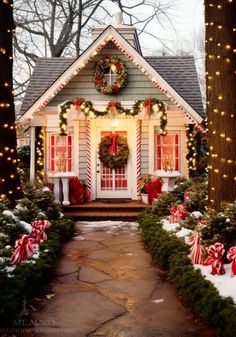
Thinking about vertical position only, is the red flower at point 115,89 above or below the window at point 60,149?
above

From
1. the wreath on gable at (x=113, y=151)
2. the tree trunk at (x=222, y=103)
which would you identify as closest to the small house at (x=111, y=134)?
the wreath on gable at (x=113, y=151)

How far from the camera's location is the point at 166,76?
14398 mm

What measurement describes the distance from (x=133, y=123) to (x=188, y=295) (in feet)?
28.9

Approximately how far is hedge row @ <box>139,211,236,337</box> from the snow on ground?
84 mm

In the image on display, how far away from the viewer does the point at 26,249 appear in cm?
565

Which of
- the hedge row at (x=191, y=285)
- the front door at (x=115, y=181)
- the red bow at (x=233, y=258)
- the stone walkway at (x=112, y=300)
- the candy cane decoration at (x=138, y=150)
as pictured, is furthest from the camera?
the front door at (x=115, y=181)

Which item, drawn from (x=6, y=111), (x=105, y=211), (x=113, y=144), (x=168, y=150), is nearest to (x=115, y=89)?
(x=113, y=144)

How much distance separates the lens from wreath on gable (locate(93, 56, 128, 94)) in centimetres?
1248

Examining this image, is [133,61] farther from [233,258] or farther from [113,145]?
[233,258]

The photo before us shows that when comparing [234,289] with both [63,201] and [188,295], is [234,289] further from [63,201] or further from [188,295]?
[63,201]

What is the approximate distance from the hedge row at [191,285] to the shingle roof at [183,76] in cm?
677

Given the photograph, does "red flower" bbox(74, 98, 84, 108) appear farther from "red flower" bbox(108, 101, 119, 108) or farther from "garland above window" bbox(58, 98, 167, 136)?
"red flower" bbox(108, 101, 119, 108)

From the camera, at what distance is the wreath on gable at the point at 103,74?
12480 millimetres

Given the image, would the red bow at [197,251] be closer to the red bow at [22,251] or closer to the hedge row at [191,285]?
the hedge row at [191,285]
